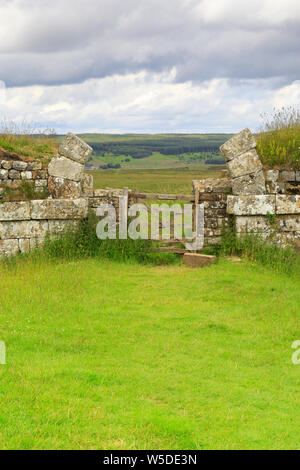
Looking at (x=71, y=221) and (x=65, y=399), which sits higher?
(x=71, y=221)

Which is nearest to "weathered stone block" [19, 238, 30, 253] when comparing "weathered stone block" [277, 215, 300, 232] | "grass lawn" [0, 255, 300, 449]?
"grass lawn" [0, 255, 300, 449]

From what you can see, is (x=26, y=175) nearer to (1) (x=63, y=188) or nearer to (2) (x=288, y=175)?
(1) (x=63, y=188)

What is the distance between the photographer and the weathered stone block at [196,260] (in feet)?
35.0

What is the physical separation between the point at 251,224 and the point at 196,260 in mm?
1572

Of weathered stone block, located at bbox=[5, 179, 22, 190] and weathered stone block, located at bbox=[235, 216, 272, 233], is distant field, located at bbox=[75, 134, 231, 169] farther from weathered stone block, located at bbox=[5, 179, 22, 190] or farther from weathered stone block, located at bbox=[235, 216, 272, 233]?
weathered stone block, located at bbox=[235, 216, 272, 233]

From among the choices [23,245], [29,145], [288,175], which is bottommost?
[23,245]

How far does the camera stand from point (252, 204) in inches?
438

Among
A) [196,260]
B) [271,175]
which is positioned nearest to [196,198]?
[196,260]

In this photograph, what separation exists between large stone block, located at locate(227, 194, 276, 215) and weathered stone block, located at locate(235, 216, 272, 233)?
0.14 metres

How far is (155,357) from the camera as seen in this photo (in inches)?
246

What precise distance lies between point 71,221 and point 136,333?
196 inches
